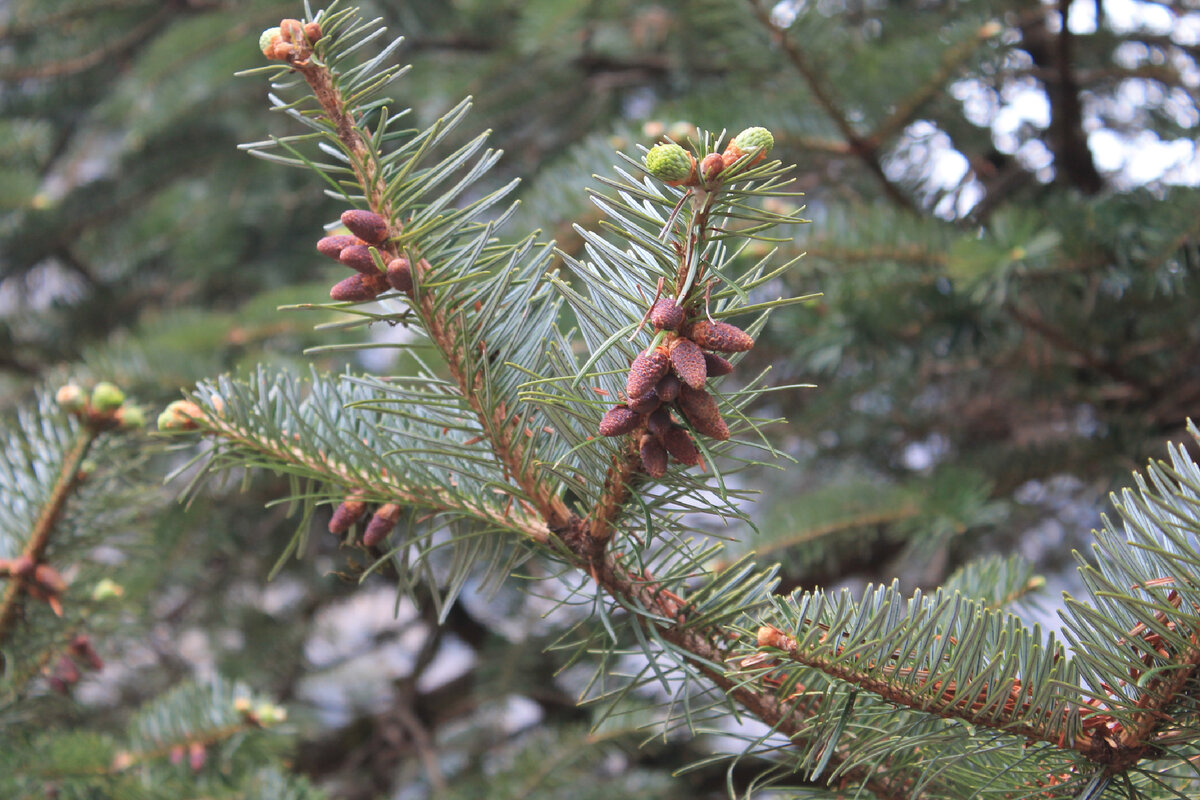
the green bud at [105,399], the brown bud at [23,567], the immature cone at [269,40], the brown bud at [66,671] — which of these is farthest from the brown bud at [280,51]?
the brown bud at [66,671]

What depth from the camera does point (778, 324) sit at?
988 mm

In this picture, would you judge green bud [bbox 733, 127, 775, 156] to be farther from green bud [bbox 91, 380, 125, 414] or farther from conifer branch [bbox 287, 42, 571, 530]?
green bud [bbox 91, 380, 125, 414]

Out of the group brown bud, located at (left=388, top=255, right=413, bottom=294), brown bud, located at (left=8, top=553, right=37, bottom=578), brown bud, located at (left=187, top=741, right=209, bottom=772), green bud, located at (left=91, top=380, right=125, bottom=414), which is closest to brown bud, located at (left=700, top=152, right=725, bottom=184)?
brown bud, located at (left=388, top=255, right=413, bottom=294)

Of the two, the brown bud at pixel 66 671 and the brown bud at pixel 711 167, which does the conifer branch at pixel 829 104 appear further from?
the brown bud at pixel 66 671

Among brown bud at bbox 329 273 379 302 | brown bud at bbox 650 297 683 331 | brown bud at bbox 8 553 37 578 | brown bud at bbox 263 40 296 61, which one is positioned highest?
brown bud at bbox 263 40 296 61

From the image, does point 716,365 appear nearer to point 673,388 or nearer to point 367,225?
point 673,388

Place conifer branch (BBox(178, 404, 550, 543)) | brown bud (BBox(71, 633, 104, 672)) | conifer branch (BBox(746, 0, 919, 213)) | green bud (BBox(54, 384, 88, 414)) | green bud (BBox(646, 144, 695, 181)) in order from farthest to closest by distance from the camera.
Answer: conifer branch (BBox(746, 0, 919, 213)) < brown bud (BBox(71, 633, 104, 672)) < green bud (BBox(54, 384, 88, 414)) < conifer branch (BBox(178, 404, 550, 543)) < green bud (BBox(646, 144, 695, 181))

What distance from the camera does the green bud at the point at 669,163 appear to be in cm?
27

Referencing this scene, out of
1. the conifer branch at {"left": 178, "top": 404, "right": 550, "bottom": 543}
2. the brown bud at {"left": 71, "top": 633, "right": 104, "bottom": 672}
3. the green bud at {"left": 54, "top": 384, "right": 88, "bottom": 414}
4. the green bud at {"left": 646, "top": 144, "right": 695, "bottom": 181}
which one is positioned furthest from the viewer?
the brown bud at {"left": 71, "top": 633, "right": 104, "bottom": 672}

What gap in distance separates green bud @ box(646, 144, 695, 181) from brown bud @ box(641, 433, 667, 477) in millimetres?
101

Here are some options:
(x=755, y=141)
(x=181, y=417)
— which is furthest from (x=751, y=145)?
(x=181, y=417)

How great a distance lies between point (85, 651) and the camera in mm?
677

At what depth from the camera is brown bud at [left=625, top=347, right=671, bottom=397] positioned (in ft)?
0.96

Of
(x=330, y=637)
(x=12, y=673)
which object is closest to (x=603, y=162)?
(x=12, y=673)
